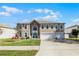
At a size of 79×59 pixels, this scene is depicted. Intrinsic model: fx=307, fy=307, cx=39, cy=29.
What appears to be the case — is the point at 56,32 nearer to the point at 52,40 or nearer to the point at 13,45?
the point at 52,40

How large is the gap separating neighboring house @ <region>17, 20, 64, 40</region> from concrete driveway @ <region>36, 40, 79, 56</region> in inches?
14.2

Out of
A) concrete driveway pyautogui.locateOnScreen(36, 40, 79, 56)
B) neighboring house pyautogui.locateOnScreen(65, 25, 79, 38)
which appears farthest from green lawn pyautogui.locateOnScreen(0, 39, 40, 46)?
neighboring house pyautogui.locateOnScreen(65, 25, 79, 38)

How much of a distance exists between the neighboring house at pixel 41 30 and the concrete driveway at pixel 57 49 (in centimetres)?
36

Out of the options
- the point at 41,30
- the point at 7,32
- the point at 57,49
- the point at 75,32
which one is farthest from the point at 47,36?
the point at 7,32

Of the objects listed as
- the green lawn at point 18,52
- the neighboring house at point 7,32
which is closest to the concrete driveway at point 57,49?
the green lawn at point 18,52

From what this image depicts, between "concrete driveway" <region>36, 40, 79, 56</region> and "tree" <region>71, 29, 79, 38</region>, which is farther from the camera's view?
"tree" <region>71, 29, 79, 38</region>

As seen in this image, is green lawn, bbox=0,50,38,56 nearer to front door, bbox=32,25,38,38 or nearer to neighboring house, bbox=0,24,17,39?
neighboring house, bbox=0,24,17,39

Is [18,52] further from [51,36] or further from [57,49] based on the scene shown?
[51,36]

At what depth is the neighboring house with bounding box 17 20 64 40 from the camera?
13586 mm

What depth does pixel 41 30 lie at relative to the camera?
14.0 meters

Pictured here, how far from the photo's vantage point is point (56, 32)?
45.4 ft

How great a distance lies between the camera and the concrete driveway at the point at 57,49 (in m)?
12.6

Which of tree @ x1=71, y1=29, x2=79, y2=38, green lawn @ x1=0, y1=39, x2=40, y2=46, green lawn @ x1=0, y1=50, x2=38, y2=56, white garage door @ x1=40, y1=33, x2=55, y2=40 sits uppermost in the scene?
tree @ x1=71, y1=29, x2=79, y2=38

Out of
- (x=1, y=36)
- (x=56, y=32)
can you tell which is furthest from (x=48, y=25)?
(x=1, y=36)
